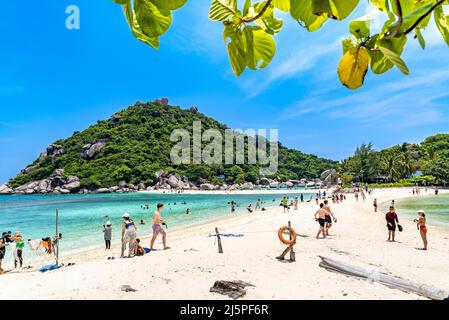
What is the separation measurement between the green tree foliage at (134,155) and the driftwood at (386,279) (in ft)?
272

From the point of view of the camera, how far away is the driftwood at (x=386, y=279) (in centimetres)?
562

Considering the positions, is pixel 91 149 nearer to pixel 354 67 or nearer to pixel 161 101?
pixel 161 101

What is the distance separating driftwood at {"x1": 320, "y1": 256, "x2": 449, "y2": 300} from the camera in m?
5.62

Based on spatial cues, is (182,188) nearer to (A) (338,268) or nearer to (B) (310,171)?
(B) (310,171)

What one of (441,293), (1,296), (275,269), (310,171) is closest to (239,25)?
(441,293)

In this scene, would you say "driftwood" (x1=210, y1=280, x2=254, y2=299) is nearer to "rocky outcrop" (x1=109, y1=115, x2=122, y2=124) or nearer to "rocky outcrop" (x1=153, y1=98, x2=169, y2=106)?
"rocky outcrop" (x1=109, y1=115, x2=122, y2=124)

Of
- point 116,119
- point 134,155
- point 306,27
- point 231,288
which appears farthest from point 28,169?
point 306,27

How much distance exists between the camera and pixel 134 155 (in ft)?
291

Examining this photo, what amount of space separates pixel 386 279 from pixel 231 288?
10.8 feet

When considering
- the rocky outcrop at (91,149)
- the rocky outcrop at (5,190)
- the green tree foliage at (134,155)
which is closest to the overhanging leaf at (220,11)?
the green tree foliage at (134,155)

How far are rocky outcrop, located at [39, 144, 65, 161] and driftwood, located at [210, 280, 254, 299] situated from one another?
101655 millimetres

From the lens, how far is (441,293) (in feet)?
18.3
